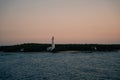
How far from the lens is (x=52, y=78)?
55.4ft

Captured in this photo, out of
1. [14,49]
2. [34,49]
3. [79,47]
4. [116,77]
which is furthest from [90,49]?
[116,77]

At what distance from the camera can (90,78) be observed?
657 inches

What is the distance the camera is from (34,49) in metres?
55.8

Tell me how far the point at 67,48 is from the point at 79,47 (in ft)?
12.1

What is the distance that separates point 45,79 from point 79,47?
42.0m

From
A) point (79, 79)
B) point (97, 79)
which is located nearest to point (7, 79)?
point (79, 79)

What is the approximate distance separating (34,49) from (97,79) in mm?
40919

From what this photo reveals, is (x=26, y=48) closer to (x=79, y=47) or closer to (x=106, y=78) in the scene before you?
(x=79, y=47)

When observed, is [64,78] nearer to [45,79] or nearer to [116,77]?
[45,79]

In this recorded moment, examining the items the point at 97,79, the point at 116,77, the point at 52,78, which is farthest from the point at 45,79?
the point at 116,77

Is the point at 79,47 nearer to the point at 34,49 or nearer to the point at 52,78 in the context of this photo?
the point at 34,49

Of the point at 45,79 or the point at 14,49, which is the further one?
the point at 14,49

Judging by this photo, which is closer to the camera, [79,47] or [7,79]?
[7,79]

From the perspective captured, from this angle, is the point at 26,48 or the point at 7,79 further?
the point at 26,48
